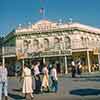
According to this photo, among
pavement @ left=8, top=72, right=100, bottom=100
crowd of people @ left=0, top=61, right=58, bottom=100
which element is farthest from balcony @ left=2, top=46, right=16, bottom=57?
Answer: crowd of people @ left=0, top=61, right=58, bottom=100

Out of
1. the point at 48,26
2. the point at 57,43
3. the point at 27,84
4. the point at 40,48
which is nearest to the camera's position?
the point at 27,84

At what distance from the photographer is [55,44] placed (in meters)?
56.9

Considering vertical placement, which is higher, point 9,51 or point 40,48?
point 40,48

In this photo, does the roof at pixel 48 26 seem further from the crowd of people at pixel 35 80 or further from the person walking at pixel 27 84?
the person walking at pixel 27 84

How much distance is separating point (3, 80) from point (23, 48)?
41.2m

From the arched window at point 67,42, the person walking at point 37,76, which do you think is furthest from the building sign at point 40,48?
the person walking at point 37,76

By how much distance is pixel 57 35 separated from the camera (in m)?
58.0

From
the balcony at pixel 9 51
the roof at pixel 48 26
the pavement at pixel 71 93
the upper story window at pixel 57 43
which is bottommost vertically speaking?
the pavement at pixel 71 93

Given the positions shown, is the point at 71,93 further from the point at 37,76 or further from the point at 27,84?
the point at 27,84

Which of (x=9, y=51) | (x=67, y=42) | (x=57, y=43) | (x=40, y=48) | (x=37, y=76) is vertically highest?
(x=67, y=42)

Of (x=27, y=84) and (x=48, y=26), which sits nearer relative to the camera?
(x=27, y=84)

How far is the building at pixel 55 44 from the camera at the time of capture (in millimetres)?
53203

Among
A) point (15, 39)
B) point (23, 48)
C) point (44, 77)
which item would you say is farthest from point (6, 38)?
point (44, 77)

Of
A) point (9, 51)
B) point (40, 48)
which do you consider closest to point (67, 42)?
point (40, 48)
